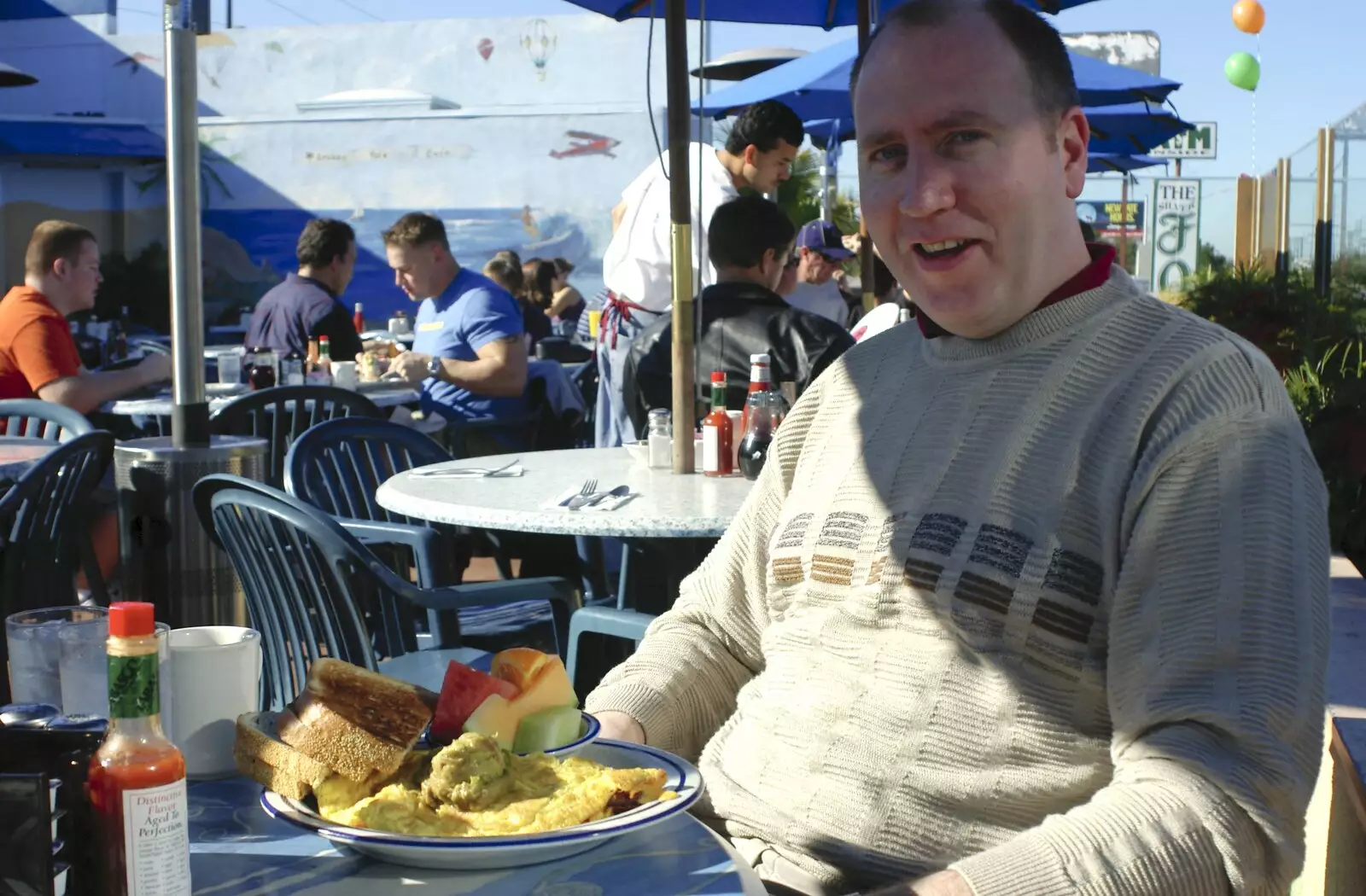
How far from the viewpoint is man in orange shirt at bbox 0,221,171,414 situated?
573 cm

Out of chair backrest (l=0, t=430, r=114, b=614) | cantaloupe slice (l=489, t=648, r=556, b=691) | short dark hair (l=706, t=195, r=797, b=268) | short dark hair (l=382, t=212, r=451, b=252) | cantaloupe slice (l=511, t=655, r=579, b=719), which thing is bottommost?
chair backrest (l=0, t=430, r=114, b=614)

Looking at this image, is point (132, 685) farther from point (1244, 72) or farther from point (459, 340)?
point (1244, 72)

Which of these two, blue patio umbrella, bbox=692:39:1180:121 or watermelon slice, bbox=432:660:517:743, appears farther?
blue patio umbrella, bbox=692:39:1180:121

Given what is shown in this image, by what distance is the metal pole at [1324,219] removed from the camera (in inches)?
451

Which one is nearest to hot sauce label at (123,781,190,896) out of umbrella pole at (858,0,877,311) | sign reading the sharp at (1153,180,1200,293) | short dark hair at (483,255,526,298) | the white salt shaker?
the white salt shaker

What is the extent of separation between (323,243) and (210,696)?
19.5ft

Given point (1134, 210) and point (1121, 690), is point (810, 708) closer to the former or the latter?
point (1121, 690)

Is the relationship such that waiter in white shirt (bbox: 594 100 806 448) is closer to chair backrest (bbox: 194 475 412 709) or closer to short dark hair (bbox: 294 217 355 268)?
short dark hair (bbox: 294 217 355 268)

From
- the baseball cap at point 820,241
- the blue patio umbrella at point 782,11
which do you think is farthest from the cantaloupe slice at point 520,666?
the baseball cap at point 820,241

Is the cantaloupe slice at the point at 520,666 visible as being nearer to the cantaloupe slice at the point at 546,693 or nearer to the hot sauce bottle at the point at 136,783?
the cantaloupe slice at the point at 546,693

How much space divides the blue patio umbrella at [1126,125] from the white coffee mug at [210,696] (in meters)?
10.6

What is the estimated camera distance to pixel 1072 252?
1.80 m

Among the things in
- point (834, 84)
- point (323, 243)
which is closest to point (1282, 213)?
point (834, 84)

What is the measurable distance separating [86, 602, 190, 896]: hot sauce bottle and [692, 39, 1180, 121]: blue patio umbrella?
7.44 metres
